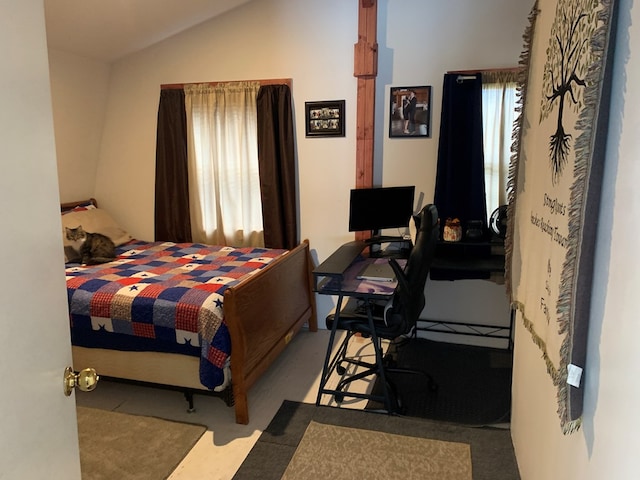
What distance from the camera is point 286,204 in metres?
3.91

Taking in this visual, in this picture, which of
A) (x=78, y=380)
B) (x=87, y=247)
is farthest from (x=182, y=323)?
(x=78, y=380)

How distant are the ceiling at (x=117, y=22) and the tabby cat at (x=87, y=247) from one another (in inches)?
54.7

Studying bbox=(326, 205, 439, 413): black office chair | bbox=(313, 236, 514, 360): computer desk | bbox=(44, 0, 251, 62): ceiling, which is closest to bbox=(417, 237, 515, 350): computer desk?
bbox=(313, 236, 514, 360): computer desk

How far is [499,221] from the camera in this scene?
346cm

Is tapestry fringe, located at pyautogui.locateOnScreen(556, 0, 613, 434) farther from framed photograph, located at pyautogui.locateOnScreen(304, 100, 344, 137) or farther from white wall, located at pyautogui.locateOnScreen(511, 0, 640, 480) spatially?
framed photograph, located at pyautogui.locateOnScreen(304, 100, 344, 137)

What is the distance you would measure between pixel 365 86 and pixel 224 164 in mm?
1332

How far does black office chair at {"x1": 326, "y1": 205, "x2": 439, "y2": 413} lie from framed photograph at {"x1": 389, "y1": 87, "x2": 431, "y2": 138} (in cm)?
95

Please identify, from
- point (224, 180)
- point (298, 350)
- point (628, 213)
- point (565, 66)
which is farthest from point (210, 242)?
point (628, 213)

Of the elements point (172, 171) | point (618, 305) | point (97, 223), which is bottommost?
point (97, 223)

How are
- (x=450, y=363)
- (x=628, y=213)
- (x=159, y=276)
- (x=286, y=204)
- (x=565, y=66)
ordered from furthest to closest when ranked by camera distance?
(x=286, y=204) → (x=450, y=363) → (x=159, y=276) → (x=565, y=66) → (x=628, y=213)

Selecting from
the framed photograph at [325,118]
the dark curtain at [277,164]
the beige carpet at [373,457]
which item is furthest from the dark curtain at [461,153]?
the beige carpet at [373,457]

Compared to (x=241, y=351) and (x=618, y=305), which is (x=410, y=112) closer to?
(x=241, y=351)

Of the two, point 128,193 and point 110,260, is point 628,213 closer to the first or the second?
point 110,260

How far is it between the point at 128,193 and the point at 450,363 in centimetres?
315
